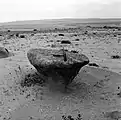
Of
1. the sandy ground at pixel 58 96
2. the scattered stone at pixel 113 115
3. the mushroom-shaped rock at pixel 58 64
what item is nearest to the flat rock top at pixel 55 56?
the mushroom-shaped rock at pixel 58 64

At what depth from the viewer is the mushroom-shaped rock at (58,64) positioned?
10609 mm

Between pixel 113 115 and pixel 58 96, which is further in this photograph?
pixel 58 96

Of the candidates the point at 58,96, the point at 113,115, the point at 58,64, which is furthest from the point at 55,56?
the point at 113,115

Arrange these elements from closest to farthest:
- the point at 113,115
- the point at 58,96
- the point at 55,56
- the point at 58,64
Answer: the point at 113,115 < the point at 58,64 < the point at 58,96 < the point at 55,56

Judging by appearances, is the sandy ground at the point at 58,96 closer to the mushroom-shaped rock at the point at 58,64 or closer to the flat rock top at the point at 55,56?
the mushroom-shaped rock at the point at 58,64

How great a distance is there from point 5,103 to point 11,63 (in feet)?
16.8

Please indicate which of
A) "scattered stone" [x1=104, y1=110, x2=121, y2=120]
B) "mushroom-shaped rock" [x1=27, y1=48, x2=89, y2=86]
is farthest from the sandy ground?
"mushroom-shaped rock" [x1=27, y1=48, x2=89, y2=86]

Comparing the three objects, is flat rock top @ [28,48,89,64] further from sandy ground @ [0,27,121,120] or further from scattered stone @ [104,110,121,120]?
scattered stone @ [104,110,121,120]

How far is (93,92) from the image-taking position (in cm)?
1177

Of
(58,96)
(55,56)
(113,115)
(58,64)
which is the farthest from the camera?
(55,56)

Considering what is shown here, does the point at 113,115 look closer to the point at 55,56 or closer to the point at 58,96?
the point at 58,96

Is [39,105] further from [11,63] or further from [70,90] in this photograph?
[11,63]

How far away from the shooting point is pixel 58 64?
34.6 ft

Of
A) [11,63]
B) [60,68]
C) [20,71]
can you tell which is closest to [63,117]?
[60,68]
